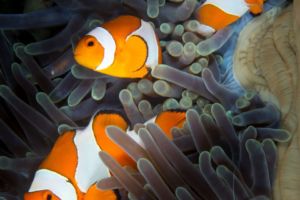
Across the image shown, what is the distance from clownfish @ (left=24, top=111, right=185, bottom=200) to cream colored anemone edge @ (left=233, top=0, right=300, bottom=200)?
0.29 metres

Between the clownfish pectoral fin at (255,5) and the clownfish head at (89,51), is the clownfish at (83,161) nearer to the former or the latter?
the clownfish head at (89,51)

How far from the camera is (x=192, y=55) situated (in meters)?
1.46

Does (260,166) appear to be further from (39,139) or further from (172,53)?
(39,139)

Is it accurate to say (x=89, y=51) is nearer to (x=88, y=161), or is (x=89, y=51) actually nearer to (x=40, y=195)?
(x=88, y=161)

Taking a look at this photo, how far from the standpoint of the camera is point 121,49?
141 centimetres

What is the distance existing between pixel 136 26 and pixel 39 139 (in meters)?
0.51

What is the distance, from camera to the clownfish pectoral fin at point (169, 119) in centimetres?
129

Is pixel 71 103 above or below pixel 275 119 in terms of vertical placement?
below

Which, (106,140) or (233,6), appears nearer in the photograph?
(106,140)

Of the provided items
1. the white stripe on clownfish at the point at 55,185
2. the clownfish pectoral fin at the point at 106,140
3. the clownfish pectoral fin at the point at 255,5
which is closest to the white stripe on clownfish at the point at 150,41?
the clownfish pectoral fin at the point at 106,140

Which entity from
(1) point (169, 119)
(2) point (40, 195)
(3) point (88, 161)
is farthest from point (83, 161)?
(1) point (169, 119)

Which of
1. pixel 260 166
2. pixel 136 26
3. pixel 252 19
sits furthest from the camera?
pixel 252 19

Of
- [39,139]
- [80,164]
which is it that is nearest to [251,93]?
[80,164]

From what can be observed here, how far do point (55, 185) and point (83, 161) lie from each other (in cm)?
10
